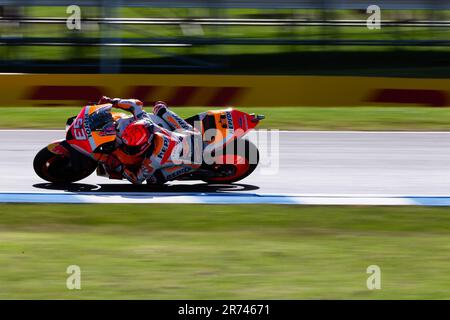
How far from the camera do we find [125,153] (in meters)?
9.84

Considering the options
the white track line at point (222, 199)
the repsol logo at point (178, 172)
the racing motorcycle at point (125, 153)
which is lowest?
the white track line at point (222, 199)

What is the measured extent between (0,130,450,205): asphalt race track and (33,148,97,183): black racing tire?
Answer: 0.41 ft

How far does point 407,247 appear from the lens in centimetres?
791

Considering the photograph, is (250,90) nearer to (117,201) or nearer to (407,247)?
(117,201)

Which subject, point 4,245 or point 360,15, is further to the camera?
point 360,15

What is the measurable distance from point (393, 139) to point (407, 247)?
6143 mm

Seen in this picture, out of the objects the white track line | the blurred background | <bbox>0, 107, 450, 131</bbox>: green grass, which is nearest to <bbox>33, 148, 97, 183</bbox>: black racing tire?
the white track line

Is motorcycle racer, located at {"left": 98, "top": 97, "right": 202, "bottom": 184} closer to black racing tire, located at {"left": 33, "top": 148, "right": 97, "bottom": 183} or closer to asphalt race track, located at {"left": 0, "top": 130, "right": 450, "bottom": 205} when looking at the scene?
asphalt race track, located at {"left": 0, "top": 130, "right": 450, "bottom": 205}

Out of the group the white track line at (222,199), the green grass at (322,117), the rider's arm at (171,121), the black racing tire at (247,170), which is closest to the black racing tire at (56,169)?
the white track line at (222,199)

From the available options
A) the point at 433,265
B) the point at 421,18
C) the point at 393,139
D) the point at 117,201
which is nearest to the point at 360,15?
the point at 421,18

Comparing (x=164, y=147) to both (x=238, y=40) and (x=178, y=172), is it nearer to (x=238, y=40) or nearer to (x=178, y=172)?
(x=178, y=172)

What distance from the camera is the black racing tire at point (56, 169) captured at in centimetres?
1005

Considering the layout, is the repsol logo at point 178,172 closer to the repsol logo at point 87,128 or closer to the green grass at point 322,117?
the repsol logo at point 87,128

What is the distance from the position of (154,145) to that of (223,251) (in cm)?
238
